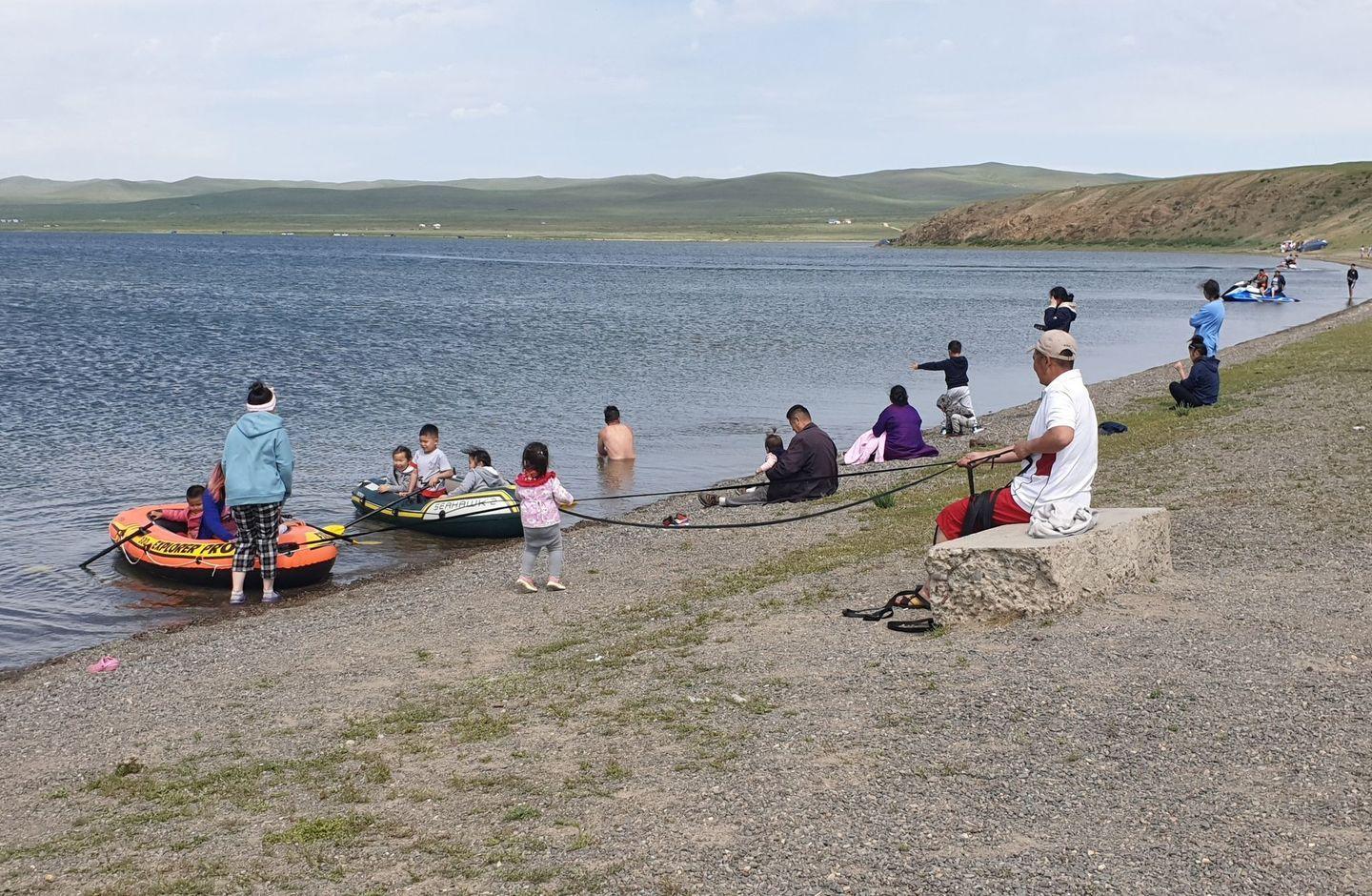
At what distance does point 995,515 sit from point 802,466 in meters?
7.49

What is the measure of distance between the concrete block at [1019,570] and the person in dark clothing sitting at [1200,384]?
12.5m

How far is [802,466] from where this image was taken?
688 inches

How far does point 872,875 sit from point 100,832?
4379 millimetres

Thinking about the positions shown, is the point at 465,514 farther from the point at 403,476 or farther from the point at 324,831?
the point at 324,831

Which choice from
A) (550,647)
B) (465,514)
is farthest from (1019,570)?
(465,514)

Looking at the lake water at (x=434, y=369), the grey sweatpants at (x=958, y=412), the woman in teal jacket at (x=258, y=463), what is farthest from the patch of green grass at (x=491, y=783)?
the grey sweatpants at (x=958, y=412)

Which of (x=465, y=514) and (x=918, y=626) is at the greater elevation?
(x=918, y=626)

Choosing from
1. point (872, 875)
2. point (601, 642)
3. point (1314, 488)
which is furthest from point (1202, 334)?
point (872, 875)

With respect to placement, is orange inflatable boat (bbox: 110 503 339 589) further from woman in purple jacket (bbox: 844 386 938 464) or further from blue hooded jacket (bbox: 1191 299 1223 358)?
blue hooded jacket (bbox: 1191 299 1223 358)

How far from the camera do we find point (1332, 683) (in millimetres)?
8086

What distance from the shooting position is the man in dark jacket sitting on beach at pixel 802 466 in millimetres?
17438

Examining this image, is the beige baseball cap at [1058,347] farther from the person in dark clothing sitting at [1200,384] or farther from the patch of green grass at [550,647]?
the person in dark clothing sitting at [1200,384]

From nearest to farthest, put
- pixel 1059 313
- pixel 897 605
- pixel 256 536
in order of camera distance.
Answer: pixel 897 605 → pixel 256 536 → pixel 1059 313

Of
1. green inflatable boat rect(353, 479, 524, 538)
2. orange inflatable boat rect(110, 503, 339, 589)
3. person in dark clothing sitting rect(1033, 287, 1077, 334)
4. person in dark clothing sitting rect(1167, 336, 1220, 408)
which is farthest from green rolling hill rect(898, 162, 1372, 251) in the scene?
orange inflatable boat rect(110, 503, 339, 589)
